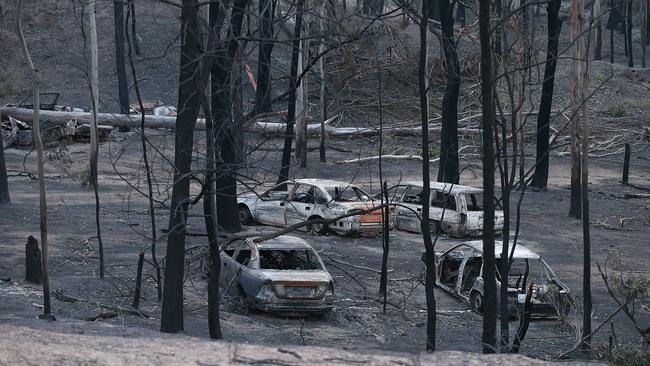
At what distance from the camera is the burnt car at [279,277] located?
52.1ft

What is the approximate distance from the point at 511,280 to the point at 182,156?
23.2ft

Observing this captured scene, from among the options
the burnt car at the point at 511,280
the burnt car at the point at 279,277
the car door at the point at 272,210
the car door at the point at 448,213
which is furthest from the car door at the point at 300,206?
the burnt car at the point at 279,277

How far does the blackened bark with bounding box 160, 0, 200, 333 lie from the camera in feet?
40.8

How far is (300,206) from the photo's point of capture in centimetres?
2380

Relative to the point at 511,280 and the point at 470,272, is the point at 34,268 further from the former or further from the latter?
the point at 511,280

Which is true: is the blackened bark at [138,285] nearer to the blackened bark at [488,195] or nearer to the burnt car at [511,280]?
the burnt car at [511,280]

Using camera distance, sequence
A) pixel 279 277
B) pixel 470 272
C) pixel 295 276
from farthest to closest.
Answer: pixel 470 272, pixel 295 276, pixel 279 277

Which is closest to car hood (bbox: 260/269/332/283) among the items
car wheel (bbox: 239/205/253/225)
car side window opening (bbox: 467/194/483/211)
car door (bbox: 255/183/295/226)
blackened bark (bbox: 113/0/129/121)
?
blackened bark (bbox: 113/0/129/121)

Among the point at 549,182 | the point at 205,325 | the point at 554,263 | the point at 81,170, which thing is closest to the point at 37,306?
the point at 205,325

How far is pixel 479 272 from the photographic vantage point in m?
17.9

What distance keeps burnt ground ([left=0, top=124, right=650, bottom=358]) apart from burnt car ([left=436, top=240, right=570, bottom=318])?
0.86ft

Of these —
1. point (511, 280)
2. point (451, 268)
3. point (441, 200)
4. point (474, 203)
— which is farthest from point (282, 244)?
point (474, 203)

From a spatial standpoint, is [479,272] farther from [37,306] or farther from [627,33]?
[627,33]

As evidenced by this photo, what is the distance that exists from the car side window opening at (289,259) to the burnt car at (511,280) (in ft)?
8.58
